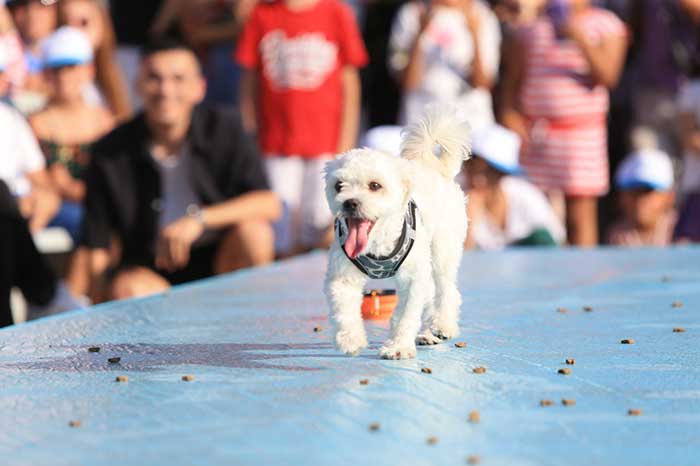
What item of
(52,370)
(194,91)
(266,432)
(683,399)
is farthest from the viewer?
(194,91)

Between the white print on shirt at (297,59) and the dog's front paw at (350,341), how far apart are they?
4.52 m

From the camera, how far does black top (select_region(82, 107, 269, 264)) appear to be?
5.72 m

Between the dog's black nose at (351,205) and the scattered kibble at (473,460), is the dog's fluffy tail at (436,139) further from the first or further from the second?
the scattered kibble at (473,460)

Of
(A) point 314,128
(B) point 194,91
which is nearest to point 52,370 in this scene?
(B) point 194,91

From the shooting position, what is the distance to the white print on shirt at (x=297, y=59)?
7.11 meters

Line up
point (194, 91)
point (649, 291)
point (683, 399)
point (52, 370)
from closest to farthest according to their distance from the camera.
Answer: point (683, 399), point (52, 370), point (649, 291), point (194, 91)

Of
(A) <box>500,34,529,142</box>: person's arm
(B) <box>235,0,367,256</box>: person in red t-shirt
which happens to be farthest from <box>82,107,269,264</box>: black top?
(A) <box>500,34,529,142</box>: person's arm

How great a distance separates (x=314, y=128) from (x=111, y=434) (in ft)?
16.7

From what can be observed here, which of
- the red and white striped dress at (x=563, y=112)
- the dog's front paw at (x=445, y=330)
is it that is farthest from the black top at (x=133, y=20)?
the dog's front paw at (x=445, y=330)

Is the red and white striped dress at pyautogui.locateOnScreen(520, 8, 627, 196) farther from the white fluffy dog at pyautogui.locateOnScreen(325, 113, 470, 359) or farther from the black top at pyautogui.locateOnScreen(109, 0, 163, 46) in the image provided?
the white fluffy dog at pyautogui.locateOnScreen(325, 113, 470, 359)

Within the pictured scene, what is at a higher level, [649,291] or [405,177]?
[405,177]

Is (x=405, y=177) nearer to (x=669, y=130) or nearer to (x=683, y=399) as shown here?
(x=683, y=399)

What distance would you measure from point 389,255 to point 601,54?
4.96 meters

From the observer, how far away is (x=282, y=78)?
720 cm
